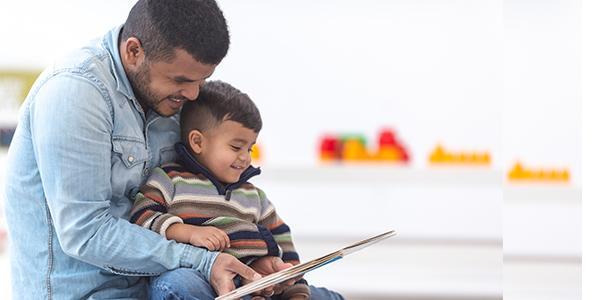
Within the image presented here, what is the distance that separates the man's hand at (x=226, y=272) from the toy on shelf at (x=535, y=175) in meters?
2.45

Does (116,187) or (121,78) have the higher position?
(121,78)

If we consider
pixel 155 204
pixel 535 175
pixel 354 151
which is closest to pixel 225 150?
pixel 155 204

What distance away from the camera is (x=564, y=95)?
383 centimetres

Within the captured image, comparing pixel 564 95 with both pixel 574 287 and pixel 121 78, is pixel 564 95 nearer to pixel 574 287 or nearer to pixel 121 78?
pixel 574 287

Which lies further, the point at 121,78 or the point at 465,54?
the point at 465,54

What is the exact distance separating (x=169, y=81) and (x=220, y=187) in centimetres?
21

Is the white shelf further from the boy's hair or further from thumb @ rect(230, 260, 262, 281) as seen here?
thumb @ rect(230, 260, 262, 281)

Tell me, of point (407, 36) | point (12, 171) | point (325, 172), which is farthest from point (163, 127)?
point (407, 36)

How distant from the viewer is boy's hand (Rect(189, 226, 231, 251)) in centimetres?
134

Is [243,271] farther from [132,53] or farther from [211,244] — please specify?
[132,53]

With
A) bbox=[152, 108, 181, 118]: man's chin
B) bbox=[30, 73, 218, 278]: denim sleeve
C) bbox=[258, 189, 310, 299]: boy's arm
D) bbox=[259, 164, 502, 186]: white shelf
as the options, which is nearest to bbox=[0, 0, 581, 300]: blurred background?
bbox=[259, 164, 502, 186]: white shelf

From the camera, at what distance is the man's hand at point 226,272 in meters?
1.30

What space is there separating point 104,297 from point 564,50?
3.01 meters

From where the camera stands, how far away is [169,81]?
1.35 meters
